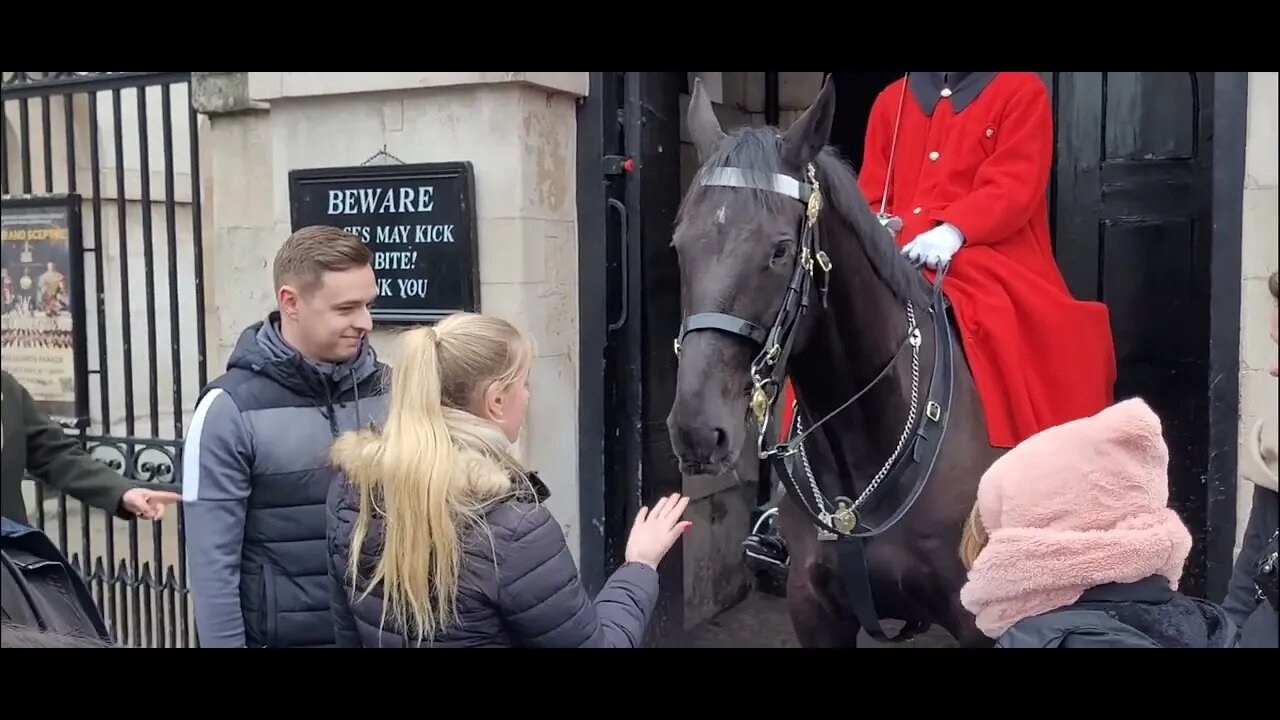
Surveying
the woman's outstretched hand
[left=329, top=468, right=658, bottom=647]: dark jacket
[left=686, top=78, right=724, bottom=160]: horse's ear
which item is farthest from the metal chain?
[left=329, top=468, right=658, bottom=647]: dark jacket

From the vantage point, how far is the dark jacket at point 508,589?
1866mm

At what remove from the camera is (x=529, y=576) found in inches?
73.7

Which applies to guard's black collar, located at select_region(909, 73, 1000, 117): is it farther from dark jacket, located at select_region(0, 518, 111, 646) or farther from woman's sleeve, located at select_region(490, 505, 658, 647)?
dark jacket, located at select_region(0, 518, 111, 646)

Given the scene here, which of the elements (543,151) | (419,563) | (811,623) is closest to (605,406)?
(543,151)

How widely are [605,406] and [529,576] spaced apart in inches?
105

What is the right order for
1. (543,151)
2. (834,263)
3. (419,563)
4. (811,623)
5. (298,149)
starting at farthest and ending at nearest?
(298,149) < (543,151) < (811,623) < (834,263) < (419,563)

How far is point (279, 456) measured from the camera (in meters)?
2.54

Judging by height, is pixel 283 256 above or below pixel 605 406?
above

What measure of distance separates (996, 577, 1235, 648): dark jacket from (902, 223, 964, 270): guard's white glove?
5.81 feet

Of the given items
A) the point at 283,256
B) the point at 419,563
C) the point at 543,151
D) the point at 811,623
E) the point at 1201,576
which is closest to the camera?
the point at 419,563

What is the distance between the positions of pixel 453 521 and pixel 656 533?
54 centimetres

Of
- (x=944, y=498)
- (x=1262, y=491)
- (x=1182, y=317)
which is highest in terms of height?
(x=1182, y=317)

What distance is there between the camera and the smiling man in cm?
250

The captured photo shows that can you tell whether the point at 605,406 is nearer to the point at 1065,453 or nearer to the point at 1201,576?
the point at 1201,576
